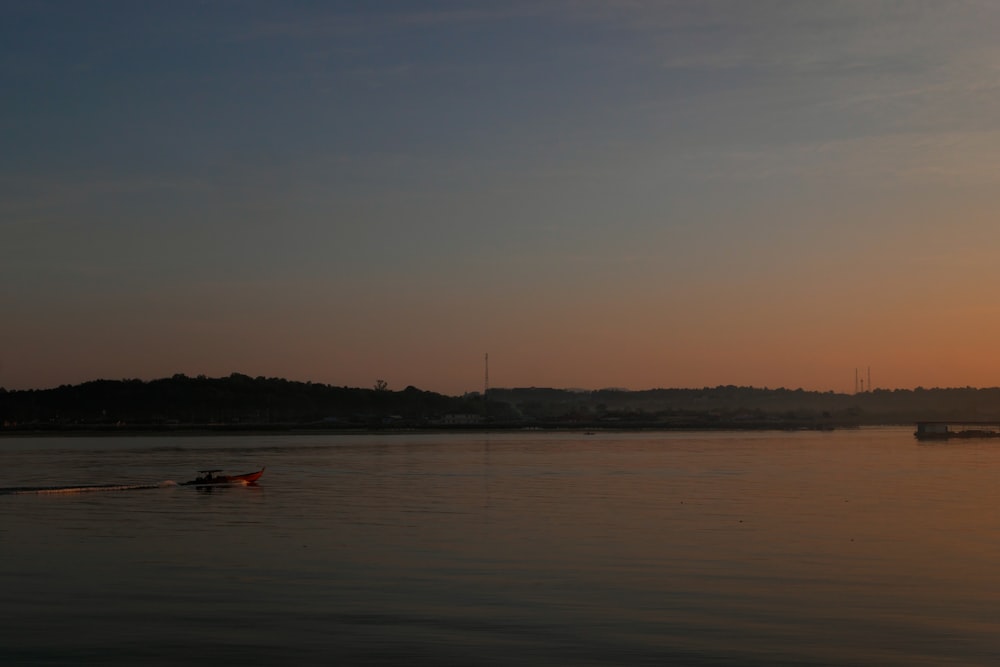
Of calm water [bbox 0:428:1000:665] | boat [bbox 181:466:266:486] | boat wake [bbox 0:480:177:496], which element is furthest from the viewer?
boat [bbox 181:466:266:486]

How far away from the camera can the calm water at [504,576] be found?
24.8 m

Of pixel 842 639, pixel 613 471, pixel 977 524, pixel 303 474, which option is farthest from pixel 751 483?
pixel 842 639

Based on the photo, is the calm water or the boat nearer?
the calm water

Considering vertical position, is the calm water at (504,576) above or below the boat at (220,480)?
below

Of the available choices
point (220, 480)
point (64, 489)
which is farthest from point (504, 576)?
point (220, 480)

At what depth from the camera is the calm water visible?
81.3 ft

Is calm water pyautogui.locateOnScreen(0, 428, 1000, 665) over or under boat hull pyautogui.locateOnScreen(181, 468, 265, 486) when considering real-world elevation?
under

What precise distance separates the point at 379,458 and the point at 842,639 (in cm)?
9297

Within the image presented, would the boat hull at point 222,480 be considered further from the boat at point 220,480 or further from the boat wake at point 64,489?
the boat wake at point 64,489

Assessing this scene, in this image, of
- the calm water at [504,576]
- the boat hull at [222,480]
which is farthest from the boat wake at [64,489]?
the boat hull at [222,480]

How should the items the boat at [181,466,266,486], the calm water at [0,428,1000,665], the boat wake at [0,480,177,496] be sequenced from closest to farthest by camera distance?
the calm water at [0,428,1000,665] < the boat wake at [0,480,177,496] < the boat at [181,466,266,486]

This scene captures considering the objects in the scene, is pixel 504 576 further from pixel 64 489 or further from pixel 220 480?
pixel 220 480

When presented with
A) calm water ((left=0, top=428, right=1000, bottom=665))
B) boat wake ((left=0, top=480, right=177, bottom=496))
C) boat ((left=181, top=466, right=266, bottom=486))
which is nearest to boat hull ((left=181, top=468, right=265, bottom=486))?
boat ((left=181, top=466, right=266, bottom=486))

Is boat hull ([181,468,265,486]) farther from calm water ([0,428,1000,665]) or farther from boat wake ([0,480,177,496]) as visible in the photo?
boat wake ([0,480,177,496])
